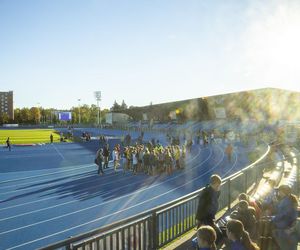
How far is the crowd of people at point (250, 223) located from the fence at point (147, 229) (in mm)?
750

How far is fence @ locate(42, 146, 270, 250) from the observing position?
5047 millimetres

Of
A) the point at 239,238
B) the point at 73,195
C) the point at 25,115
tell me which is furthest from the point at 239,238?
the point at 25,115

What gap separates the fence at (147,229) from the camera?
505 centimetres

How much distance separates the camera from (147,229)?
6586 mm

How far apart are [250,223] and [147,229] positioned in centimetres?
199

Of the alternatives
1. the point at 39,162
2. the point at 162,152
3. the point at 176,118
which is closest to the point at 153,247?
the point at 162,152

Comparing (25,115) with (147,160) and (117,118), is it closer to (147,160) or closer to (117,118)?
(117,118)

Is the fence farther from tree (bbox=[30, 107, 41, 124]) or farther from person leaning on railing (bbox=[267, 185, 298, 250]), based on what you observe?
tree (bbox=[30, 107, 41, 124])

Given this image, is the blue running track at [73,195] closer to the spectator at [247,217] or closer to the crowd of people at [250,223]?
the crowd of people at [250,223]

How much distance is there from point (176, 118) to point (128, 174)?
55.2 meters

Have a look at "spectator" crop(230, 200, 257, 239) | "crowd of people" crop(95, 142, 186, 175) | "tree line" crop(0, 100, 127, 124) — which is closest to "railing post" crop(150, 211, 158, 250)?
"spectator" crop(230, 200, 257, 239)

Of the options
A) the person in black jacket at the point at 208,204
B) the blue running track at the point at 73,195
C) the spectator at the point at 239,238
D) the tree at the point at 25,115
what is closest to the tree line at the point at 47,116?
the tree at the point at 25,115

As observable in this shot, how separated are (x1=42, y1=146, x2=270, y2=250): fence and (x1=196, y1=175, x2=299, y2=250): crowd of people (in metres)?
0.75

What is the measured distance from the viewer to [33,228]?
11.6 meters
